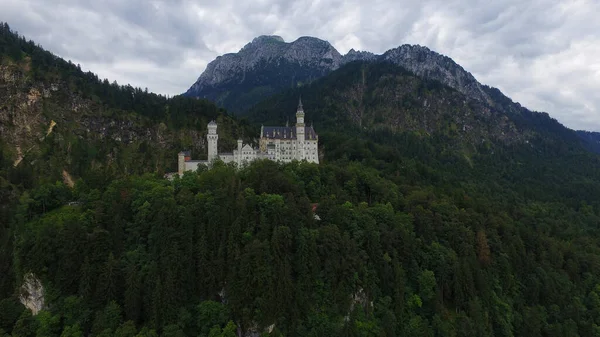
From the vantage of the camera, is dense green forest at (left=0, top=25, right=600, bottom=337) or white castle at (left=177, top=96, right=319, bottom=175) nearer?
dense green forest at (left=0, top=25, right=600, bottom=337)

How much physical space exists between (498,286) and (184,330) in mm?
54173

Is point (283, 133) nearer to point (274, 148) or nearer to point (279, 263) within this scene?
point (274, 148)

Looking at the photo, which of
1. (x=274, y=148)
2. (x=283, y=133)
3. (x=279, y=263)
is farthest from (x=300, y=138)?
(x=279, y=263)

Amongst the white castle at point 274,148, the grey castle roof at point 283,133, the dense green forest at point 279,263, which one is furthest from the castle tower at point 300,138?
the dense green forest at point 279,263

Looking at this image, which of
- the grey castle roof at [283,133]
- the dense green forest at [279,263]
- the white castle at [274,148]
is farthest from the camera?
the grey castle roof at [283,133]

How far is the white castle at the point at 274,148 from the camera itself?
313 feet

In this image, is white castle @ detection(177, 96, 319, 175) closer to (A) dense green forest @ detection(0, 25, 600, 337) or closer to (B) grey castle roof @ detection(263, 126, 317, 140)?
(B) grey castle roof @ detection(263, 126, 317, 140)

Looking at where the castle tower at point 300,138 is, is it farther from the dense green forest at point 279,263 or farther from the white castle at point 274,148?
the dense green forest at point 279,263

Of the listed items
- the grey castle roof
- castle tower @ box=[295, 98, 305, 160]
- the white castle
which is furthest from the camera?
the grey castle roof

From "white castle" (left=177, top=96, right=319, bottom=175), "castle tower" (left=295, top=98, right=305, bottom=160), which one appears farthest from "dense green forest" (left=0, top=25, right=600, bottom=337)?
"white castle" (left=177, top=96, right=319, bottom=175)

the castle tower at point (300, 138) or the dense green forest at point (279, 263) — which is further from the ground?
the castle tower at point (300, 138)

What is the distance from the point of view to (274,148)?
3873 inches

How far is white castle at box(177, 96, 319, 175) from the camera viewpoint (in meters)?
95.4

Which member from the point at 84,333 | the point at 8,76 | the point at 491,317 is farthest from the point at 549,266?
the point at 8,76
